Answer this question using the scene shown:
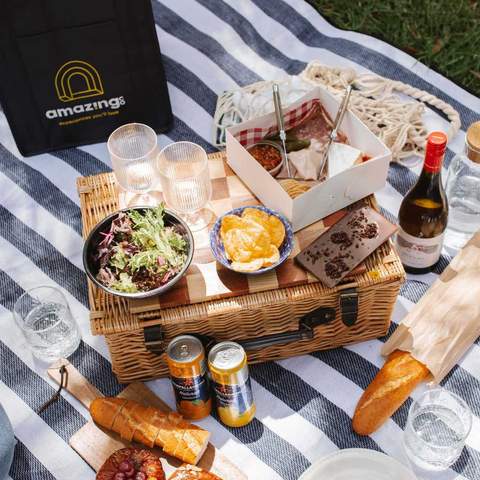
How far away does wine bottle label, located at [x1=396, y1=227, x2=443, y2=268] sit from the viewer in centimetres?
153

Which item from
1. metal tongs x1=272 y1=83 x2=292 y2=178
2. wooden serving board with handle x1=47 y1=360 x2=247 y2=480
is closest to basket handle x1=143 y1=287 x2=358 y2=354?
wooden serving board with handle x1=47 y1=360 x2=247 y2=480

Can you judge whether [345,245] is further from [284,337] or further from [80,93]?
[80,93]

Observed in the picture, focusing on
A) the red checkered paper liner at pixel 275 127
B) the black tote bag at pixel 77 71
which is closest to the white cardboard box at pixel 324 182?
the red checkered paper liner at pixel 275 127

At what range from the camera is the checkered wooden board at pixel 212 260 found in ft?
4.57

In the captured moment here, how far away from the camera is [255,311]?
1.41 m

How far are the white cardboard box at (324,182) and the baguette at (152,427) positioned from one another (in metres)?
0.46

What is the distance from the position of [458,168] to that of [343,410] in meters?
0.66

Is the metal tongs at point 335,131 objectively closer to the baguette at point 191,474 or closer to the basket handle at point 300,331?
the basket handle at point 300,331

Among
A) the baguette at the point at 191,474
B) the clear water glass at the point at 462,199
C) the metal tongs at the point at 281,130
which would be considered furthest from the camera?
the clear water glass at the point at 462,199

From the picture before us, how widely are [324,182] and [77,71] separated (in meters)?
0.74

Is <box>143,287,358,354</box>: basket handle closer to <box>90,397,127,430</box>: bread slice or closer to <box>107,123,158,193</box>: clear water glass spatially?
<box>90,397,127,430</box>: bread slice

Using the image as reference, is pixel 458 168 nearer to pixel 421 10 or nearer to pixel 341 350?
pixel 341 350

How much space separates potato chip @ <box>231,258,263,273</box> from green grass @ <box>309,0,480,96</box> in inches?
43.7

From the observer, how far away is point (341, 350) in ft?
5.06
